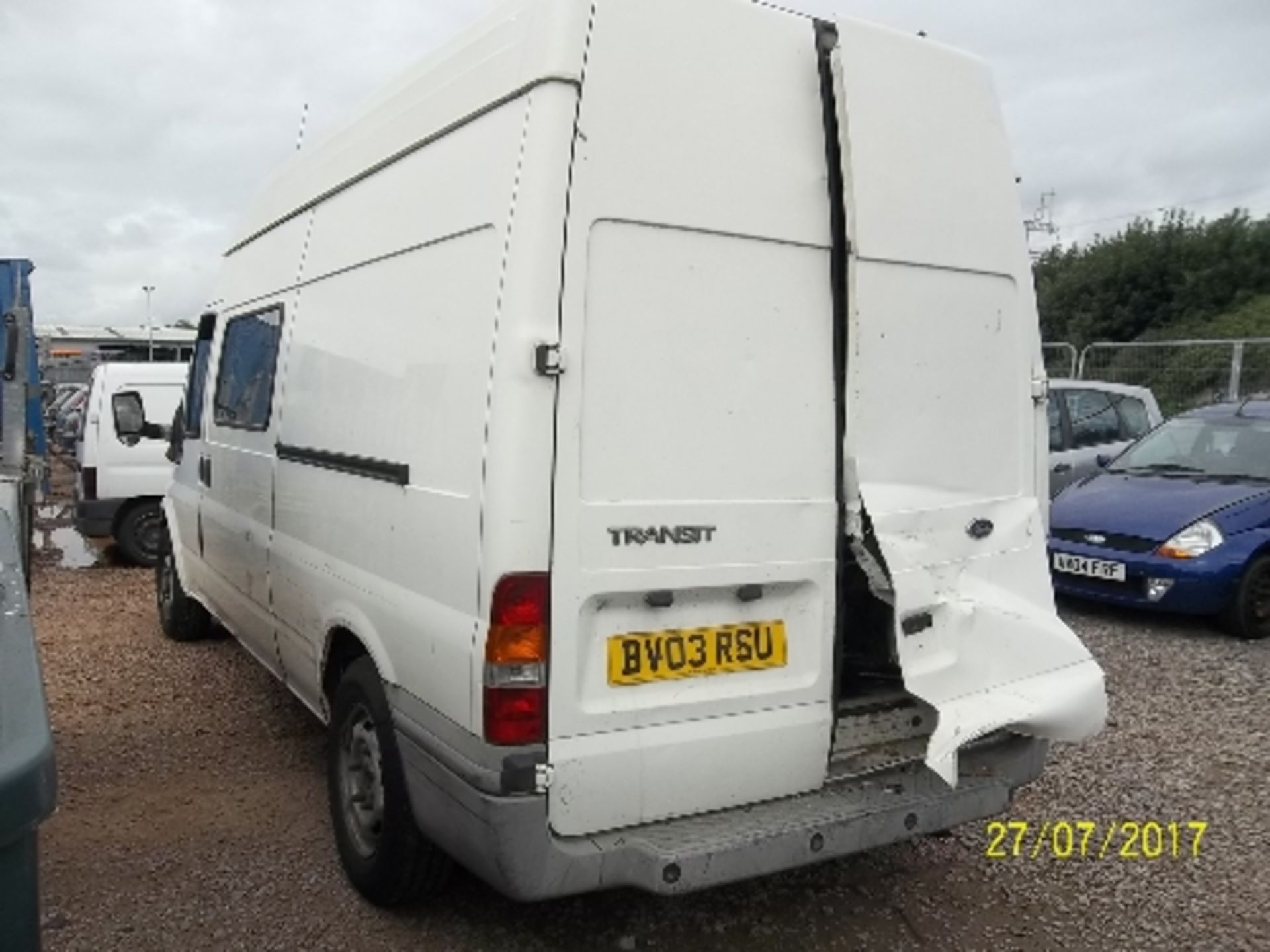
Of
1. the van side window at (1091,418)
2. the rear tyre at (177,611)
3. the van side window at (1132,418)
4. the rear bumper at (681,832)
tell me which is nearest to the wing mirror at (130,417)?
the rear tyre at (177,611)

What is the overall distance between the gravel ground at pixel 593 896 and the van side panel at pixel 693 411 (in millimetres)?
714

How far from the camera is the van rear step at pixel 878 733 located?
10.1 feet

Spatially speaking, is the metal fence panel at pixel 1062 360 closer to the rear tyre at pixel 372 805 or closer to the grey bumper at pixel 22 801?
the rear tyre at pixel 372 805

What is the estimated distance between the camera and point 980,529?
333 cm

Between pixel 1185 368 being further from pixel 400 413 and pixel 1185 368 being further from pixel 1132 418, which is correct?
pixel 400 413

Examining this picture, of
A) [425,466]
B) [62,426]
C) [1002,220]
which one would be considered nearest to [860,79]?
[1002,220]

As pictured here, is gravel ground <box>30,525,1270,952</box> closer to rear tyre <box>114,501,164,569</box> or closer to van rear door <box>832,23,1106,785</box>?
van rear door <box>832,23,1106,785</box>

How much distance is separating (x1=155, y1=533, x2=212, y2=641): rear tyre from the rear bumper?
4.01 m

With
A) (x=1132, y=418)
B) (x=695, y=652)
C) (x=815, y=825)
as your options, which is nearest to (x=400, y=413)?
(x=695, y=652)

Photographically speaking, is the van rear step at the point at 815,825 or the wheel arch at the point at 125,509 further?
the wheel arch at the point at 125,509

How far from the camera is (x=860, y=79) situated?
3.00 metres

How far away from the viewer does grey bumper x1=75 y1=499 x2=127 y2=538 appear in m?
9.24

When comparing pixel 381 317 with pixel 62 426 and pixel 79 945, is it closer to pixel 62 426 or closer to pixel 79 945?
pixel 79 945

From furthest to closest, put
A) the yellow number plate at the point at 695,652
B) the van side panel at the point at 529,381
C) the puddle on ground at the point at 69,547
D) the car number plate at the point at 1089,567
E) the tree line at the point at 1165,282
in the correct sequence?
the tree line at the point at 1165,282
the puddle on ground at the point at 69,547
the car number plate at the point at 1089,567
the yellow number plate at the point at 695,652
the van side panel at the point at 529,381
